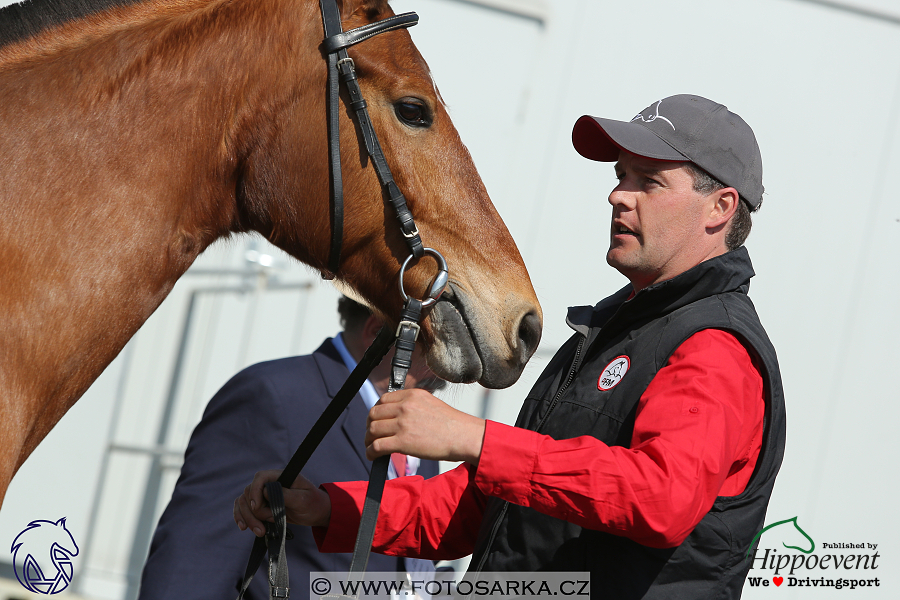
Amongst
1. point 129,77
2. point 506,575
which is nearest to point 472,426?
point 506,575

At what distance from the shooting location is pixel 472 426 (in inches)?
45.8

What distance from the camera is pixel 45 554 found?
368cm

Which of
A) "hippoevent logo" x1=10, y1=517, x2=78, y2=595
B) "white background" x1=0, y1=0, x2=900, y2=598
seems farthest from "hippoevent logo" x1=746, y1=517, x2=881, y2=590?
"hippoevent logo" x1=10, y1=517, x2=78, y2=595

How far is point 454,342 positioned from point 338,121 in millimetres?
523

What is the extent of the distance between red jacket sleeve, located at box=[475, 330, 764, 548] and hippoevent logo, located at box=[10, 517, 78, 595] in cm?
283

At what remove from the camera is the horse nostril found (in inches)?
58.6

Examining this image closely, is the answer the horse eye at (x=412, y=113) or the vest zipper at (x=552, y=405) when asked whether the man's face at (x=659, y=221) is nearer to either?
the vest zipper at (x=552, y=405)

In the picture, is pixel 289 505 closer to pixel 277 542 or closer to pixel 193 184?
pixel 277 542

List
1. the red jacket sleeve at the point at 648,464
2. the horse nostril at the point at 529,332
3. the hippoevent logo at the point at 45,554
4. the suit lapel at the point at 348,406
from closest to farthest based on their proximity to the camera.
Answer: the red jacket sleeve at the point at 648,464
the horse nostril at the point at 529,332
the suit lapel at the point at 348,406
the hippoevent logo at the point at 45,554

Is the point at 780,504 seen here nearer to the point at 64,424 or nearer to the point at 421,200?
the point at 421,200

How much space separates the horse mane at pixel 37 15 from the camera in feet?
4.62

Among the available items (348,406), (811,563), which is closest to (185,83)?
(348,406)

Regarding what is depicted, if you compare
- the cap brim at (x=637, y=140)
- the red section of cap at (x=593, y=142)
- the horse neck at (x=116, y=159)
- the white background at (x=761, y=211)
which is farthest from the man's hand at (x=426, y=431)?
the white background at (x=761, y=211)

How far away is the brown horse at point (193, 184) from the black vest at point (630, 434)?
0.54 feet
